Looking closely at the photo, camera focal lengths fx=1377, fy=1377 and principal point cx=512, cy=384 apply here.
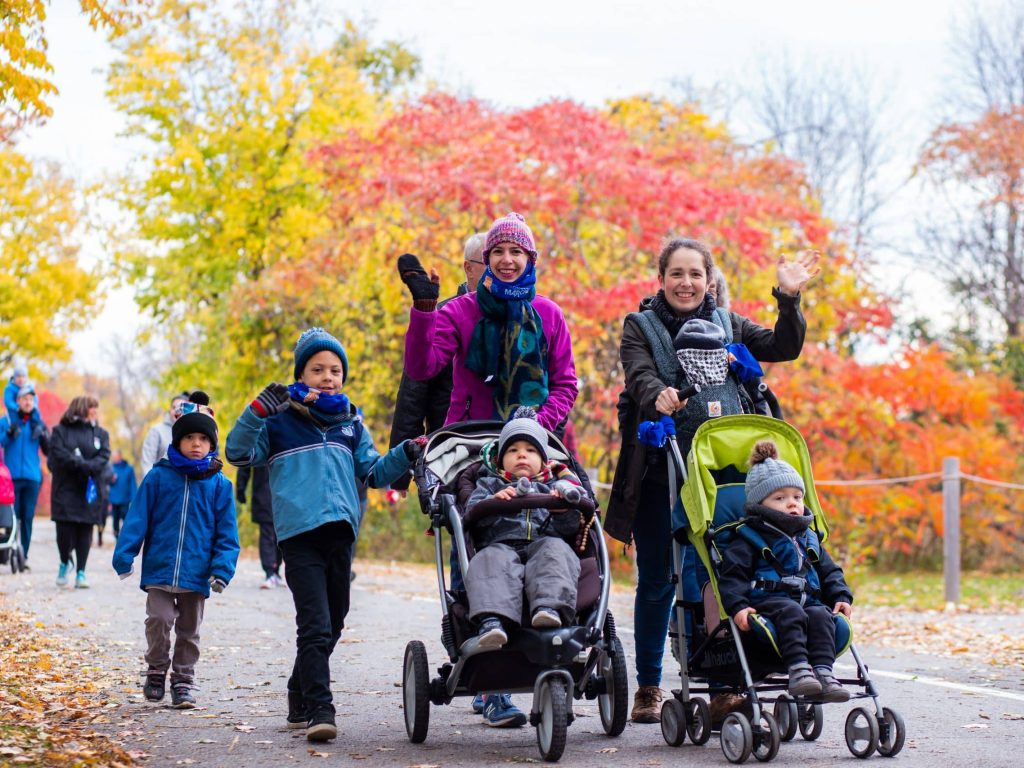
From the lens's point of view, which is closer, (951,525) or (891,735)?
(891,735)

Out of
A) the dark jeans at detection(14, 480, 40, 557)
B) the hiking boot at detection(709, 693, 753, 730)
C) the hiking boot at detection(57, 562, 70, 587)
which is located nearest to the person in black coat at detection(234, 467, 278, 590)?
the hiking boot at detection(57, 562, 70, 587)

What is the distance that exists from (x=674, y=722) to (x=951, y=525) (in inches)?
320

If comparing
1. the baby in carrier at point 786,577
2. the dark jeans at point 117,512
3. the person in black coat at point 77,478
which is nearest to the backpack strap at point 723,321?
the baby in carrier at point 786,577

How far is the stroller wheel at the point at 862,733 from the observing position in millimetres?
5027

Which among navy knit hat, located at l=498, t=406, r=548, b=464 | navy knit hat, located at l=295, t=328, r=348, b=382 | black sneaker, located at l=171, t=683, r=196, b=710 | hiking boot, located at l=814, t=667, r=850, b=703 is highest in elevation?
navy knit hat, located at l=295, t=328, r=348, b=382

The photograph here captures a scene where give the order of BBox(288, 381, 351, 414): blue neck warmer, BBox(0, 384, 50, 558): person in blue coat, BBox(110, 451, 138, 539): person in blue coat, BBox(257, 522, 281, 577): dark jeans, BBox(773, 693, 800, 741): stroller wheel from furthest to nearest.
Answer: BBox(110, 451, 138, 539): person in blue coat < BBox(0, 384, 50, 558): person in blue coat < BBox(257, 522, 281, 577): dark jeans < BBox(288, 381, 351, 414): blue neck warmer < BBox(773, 693, 800, 741): stroller wheel

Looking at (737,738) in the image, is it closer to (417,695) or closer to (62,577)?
(417,695)

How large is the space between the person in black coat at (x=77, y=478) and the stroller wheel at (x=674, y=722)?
902 centimetres

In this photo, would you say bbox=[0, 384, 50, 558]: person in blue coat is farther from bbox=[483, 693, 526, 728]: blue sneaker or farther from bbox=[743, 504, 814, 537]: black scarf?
bbox=[743, 504, 814, 537]: black scarf

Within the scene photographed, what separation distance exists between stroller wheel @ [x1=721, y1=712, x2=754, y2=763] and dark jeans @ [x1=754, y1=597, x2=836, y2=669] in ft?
0.91

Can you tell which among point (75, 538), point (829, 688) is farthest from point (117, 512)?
point (829, 688)

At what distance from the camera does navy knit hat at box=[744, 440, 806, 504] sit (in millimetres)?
5406

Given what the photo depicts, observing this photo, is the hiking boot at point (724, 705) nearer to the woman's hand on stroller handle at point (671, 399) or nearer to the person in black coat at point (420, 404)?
the woman's hand on stroller handle at point (671, 399)

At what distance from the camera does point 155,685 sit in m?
6.87
